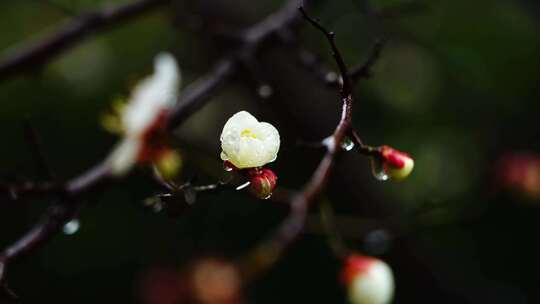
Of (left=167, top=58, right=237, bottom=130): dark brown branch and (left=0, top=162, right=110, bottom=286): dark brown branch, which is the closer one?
(left=0, top=162, right=110, bottom=286): dark brown branch

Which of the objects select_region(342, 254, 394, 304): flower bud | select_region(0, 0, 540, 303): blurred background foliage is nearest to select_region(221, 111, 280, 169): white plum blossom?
select_region(342, 254, 394, 304): flower bud

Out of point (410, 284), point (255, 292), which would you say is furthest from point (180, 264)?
point (410, 284)

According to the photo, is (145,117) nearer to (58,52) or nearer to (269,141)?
(269,141)

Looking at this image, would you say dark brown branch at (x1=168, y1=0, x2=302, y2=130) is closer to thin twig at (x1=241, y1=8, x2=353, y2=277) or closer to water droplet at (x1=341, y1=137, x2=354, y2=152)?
thin twig at (x1=241, y1=8, x2=353, y2=277)

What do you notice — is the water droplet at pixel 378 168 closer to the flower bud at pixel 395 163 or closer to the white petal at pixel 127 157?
the flower bud at pixel 395 163

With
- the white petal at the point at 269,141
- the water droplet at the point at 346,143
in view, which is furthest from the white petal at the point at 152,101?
the water droplet at the point at 346,143

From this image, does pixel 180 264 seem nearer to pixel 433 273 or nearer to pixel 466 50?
pixel 433 273
